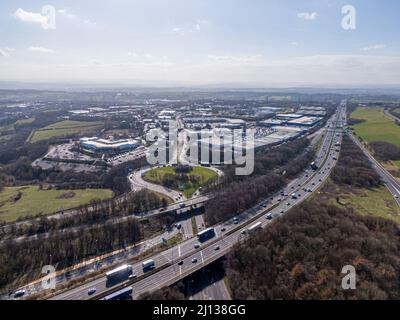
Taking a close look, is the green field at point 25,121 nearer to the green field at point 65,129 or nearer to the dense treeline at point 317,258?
the green field at point 65,129

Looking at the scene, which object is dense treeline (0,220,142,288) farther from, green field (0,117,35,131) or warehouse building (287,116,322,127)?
green field (0,117,35,131)

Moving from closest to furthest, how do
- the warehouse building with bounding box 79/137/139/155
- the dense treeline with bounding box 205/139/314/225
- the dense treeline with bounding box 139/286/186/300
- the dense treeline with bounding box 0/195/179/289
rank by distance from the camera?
1. the dense treeline with bounding box 139/286/186/300
2. the dense treeline with bounding box 0/195/179/289
3. the dense treeline with bounding box 205/139/314/225
4. the warehouse building with bounding box 79/137/139/155

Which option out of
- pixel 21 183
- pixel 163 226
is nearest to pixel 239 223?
pixel 163 226

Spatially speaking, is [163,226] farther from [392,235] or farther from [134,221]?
[392,235]

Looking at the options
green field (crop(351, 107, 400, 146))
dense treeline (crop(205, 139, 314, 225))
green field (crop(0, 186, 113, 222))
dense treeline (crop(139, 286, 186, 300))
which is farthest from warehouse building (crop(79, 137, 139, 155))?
green field (crop(351, 107, 400, 146))

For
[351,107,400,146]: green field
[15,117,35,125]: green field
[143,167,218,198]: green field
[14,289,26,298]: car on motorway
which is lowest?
[14,289,26,298]: car on motorway

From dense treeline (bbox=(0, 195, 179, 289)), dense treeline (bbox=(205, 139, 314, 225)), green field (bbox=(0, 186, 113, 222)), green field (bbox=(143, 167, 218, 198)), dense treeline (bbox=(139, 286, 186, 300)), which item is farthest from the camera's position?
green field (bbox=(143, 167, 218, 198))

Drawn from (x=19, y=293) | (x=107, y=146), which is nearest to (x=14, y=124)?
(x=107, y=146)

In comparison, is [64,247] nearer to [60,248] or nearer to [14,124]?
[60,248]
